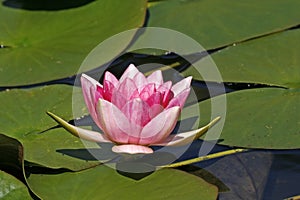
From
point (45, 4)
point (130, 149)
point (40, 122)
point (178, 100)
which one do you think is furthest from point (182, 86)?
point (45, 4)

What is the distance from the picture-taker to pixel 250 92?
166 cm

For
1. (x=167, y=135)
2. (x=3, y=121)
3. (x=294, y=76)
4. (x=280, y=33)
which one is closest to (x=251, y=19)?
(x=280, y=33)

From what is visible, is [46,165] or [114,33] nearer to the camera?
[46,165]

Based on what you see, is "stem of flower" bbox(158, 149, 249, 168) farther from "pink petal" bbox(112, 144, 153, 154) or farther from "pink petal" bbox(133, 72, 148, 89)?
"pink petal" bbox(133, 72, 148, 89)

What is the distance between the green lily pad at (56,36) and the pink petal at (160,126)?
1.59 feet

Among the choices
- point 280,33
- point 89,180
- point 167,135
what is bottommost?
point 89,180

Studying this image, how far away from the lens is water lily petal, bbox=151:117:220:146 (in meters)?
1.38

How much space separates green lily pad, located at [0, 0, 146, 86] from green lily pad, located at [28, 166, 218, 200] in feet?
1.50

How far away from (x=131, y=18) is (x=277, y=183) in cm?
82

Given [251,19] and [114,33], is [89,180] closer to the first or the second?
[114,33]

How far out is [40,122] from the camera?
1.56 meters

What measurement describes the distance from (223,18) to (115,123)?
815 millimetres

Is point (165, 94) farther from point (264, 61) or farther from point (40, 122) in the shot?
point (264, 61)

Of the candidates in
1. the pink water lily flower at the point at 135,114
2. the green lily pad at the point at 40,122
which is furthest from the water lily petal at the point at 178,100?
the green lily pad at the point at 40,122
